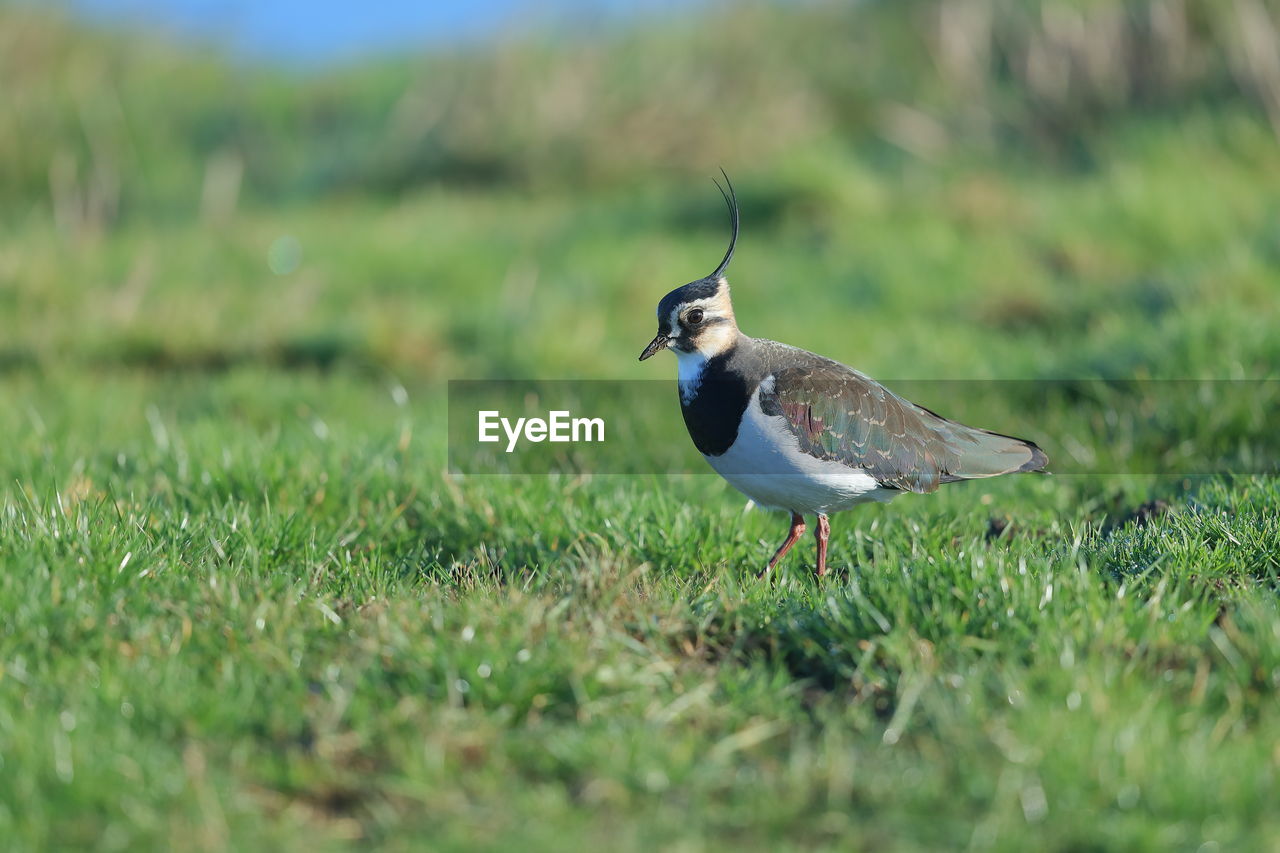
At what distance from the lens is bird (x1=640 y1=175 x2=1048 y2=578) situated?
14.1 feet

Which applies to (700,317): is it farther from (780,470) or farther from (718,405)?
(780,470)

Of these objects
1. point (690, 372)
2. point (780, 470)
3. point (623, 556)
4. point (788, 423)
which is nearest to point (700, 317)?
point (690, 372)

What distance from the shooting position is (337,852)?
2.82 meters

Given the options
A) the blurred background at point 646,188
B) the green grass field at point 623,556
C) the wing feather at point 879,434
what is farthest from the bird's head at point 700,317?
the blurred background at point 646,188

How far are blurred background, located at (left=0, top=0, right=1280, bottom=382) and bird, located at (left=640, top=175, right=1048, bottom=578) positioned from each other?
246 centimetres

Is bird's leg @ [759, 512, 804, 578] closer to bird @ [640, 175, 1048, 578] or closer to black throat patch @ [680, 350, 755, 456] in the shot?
bird @ [640, 175, 1048, 578]

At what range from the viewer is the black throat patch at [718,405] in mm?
4305

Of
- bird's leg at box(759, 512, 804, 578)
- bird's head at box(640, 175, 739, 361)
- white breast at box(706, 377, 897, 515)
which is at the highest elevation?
bird's head at box(640, 175, 739, 361)

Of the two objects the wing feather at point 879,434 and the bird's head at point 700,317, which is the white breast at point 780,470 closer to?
the wing feather at point 879,434

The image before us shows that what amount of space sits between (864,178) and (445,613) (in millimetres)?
8383

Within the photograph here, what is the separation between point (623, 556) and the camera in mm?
4223

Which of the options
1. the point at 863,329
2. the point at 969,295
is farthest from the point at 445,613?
the point at 969,295

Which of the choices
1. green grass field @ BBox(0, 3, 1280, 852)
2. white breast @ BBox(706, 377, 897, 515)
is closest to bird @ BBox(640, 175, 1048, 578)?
white breast @ BBox(706, 377, 897, 515)

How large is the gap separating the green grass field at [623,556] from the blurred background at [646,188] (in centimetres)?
6
